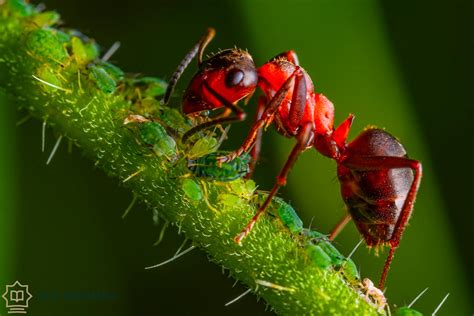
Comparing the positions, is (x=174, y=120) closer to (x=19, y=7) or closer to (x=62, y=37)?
(x=62, y=37)

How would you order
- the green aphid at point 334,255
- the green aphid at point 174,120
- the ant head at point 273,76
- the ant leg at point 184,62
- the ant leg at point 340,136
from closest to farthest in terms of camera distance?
the green aphid at point 334,255 < the green aphid at point 174,120 < the ant leg at point 184,62 < the ant head at point 273,76 < the ant leg at point 340,136

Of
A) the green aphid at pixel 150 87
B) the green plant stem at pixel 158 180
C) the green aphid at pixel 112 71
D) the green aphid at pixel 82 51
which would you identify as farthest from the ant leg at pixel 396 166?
the green aphid at pixel 82 51

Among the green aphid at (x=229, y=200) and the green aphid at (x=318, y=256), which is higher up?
the green aphid at (x=229, y=200)

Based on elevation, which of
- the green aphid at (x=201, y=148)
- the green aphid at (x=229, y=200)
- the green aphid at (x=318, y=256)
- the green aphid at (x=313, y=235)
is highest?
the green aphid at (x=201, y=148)

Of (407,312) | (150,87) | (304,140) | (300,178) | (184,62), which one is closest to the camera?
(407,312)

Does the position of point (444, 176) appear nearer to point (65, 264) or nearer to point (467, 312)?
point (467, 312)

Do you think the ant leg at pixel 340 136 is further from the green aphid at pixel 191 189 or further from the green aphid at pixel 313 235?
the green aphid at pixel 191 189

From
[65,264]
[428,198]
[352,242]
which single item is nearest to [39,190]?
[65,264]

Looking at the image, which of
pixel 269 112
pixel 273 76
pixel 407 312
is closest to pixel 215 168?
pixel 407 312

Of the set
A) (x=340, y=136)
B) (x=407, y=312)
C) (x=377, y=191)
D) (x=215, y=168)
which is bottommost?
(x=407, y=312)
